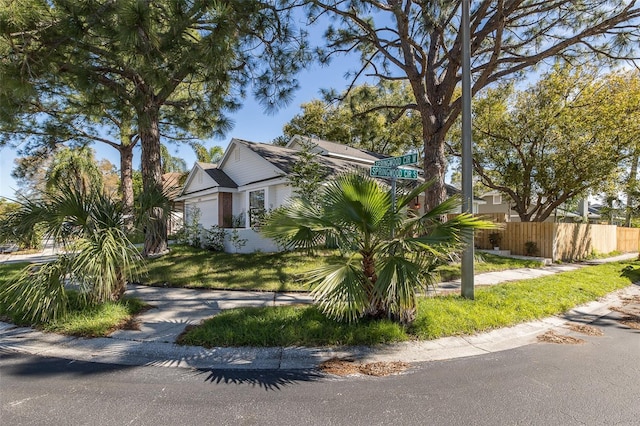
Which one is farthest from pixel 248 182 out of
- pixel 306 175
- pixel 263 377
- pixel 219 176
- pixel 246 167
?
pixel 263 377

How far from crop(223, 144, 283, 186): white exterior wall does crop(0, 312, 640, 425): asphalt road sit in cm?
1071

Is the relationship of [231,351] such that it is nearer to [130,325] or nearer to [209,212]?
[130,325]

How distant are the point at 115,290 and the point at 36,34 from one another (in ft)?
17.9

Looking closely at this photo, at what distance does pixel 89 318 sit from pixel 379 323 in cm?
446

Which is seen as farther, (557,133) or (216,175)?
(216,175)

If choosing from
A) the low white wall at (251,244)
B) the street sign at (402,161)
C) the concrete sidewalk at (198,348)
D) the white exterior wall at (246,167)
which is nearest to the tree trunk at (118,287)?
the concrete sidewalk at (198,348)

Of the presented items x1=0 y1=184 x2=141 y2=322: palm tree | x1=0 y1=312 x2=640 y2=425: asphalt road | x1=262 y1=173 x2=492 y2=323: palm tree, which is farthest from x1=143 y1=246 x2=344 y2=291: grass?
x1=0 y1=312 x2=640 y2=425: asphalt road

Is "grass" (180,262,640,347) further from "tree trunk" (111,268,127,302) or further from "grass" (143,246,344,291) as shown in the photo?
"tree trunk" (111,268,127,302)

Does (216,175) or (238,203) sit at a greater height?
(216,175)

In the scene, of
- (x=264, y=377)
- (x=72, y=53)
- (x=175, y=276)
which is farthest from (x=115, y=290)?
(x=72, y=53)

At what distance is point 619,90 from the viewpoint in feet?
49.1

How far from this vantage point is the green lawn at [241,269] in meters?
8.29

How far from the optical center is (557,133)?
15930 mm

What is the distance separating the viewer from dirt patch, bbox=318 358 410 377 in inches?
151
